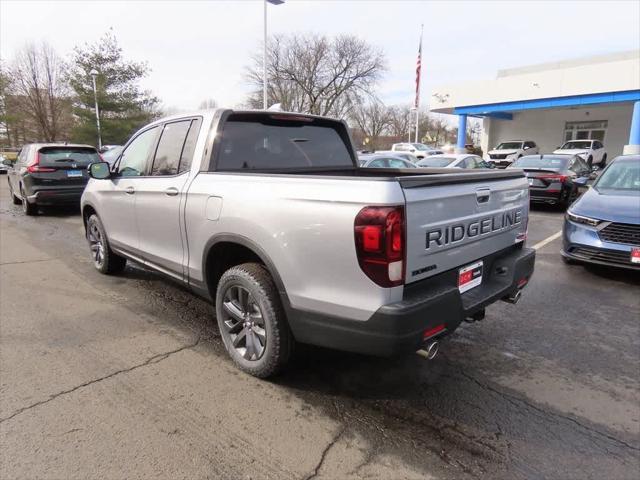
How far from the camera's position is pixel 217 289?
128 inches

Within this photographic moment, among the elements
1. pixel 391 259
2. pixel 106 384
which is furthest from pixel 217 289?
pixel 391 259

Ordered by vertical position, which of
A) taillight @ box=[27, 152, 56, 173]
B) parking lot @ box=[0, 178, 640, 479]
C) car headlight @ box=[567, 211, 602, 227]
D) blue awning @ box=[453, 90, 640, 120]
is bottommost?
parking lot @ box=[0, 178, 640, 479]

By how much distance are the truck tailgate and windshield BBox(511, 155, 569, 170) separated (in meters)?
9.36

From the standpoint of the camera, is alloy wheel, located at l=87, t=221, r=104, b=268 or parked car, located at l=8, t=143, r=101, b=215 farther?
parked car, located at l=8, t=143, r=101, b=215

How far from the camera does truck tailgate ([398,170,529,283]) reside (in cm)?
230

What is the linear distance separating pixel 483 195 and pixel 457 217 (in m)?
0.34

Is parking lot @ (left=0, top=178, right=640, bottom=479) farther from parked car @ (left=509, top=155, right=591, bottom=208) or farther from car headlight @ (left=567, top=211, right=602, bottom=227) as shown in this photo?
parked car @ (left=509, top=155, right=591, bottom=208)

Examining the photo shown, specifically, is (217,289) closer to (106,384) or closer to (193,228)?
(193,228)

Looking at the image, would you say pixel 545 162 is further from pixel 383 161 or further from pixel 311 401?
pixel 311 401

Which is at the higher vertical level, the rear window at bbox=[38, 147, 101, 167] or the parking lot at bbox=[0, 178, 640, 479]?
the rear window at bbox=[38, 147, 101, 167]

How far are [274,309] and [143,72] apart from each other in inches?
1376

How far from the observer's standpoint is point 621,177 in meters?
6.30

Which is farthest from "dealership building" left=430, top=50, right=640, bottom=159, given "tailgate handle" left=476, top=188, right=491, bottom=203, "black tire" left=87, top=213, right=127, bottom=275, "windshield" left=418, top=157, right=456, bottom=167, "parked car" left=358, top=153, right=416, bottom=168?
"black tire" left=87, top=213, right=127, bottom=275

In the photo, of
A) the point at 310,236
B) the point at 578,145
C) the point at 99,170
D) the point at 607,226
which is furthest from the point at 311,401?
the point at 578,145
